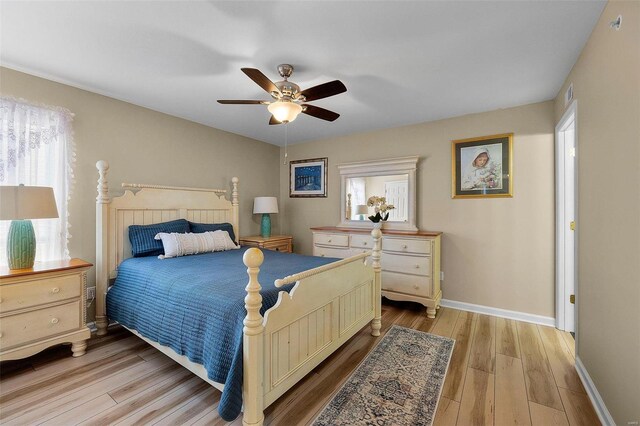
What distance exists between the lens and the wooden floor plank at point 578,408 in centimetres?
162

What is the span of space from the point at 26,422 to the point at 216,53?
8.51ft

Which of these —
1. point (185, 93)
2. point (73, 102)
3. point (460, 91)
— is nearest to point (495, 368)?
point (460, 91)

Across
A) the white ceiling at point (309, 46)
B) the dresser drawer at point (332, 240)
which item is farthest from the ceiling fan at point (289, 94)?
the dresser drawer at point (332, 240)

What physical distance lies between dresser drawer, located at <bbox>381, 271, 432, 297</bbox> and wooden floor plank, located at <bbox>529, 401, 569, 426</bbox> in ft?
4.85

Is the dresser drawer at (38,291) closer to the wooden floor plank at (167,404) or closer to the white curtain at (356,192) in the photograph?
the wooden floor plank at (167,404)

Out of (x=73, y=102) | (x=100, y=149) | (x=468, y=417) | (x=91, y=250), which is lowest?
(x=468, y=417)

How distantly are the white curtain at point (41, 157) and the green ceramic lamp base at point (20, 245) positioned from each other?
307mm

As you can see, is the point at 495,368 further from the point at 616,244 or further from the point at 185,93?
the point at 185,93

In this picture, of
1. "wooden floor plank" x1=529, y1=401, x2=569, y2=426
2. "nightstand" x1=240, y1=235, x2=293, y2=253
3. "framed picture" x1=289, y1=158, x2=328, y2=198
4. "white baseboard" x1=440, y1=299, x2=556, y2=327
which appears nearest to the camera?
"wooden floor plank" x1=529, y1=401, x2=569, y2=426

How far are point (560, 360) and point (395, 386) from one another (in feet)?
4.78

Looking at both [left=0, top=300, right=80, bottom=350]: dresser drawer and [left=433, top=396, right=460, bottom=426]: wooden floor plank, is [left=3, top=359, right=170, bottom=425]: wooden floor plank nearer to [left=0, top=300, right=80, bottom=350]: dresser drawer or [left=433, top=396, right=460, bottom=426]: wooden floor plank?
[left=0, top=300, right=80, bottom=350]: dresser drawer

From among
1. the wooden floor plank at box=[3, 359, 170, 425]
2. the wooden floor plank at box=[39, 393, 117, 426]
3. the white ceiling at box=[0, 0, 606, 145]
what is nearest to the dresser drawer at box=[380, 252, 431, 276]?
the white ceiling at box=[0, 0, 606, 145]

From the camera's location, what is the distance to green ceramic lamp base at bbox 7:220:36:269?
2129 millimetres

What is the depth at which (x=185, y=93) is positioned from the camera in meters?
2.78
